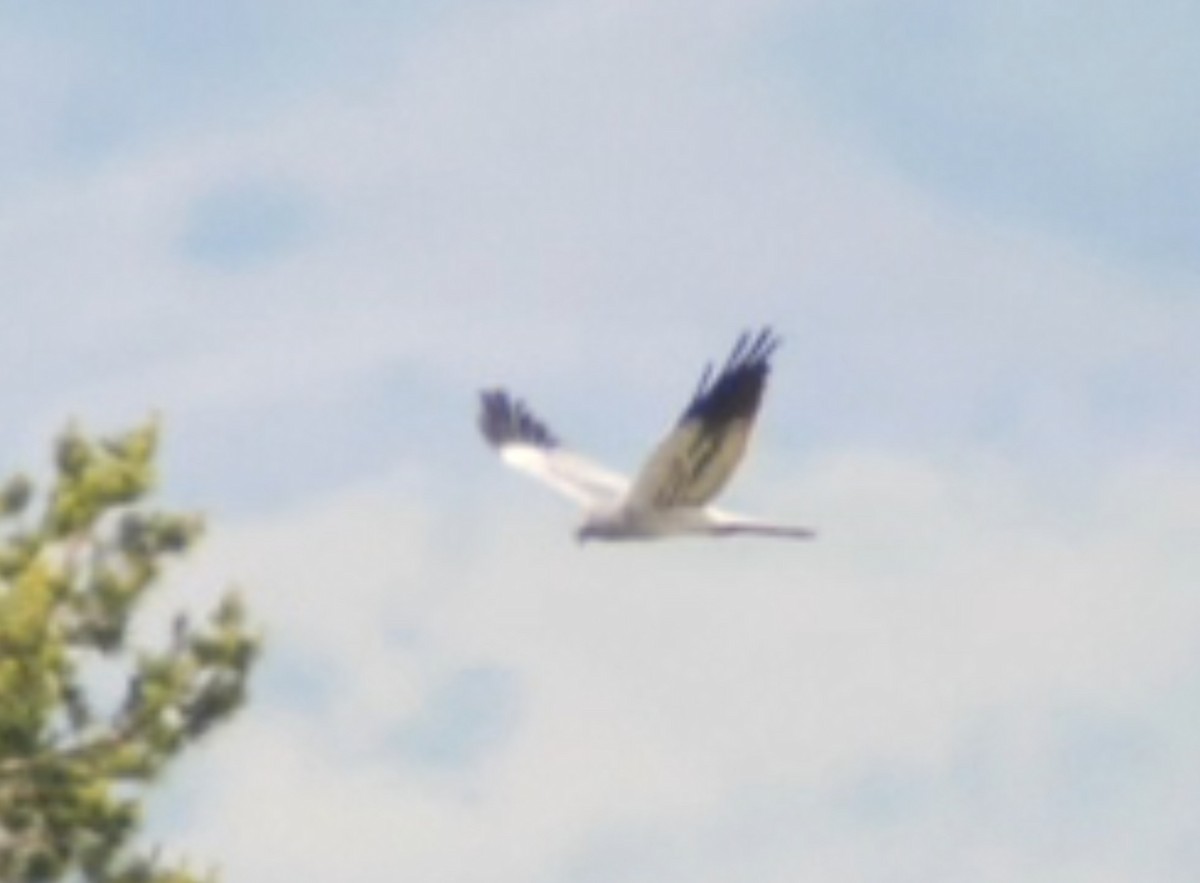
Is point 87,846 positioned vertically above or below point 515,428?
below

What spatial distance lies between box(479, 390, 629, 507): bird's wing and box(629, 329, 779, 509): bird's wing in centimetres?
142

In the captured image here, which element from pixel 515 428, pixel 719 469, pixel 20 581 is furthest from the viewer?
pixel 515 428

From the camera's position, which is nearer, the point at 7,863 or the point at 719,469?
the point at 719,469

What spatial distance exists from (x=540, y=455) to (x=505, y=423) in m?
2.12

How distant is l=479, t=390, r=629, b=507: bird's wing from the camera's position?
60.8 metres

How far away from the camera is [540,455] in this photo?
64.3 metres

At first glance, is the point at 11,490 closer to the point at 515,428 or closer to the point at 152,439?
the point at 152,439

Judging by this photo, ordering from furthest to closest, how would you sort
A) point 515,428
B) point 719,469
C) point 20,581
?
point 515,428, point 20,581, point 719,469

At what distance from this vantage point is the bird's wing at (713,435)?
55625 millimetres

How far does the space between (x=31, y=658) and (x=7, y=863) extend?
2.72 m

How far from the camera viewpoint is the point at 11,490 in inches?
2400

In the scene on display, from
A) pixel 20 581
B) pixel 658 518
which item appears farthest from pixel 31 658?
pixel 658 518

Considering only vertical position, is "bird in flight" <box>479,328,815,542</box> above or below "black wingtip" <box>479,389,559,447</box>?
below

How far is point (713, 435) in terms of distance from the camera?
183ft
